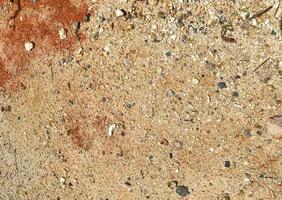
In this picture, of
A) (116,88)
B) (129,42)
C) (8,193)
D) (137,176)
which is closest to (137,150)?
(137,176)

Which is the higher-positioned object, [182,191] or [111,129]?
[111,129]

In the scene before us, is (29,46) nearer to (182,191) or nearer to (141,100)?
(141,100)

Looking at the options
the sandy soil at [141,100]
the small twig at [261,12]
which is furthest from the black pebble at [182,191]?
the small twig at [261,12]

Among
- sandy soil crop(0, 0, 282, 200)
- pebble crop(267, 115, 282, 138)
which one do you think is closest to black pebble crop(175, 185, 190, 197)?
sandy soil crop(0, 0, 282, 200)

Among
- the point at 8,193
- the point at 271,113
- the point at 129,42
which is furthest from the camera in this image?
the point at 8,193

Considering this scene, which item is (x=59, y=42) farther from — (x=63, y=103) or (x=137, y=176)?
(x=137, y=176)

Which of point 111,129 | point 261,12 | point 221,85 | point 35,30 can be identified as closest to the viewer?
point 261,12

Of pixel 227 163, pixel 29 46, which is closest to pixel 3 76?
pixel 29 46
